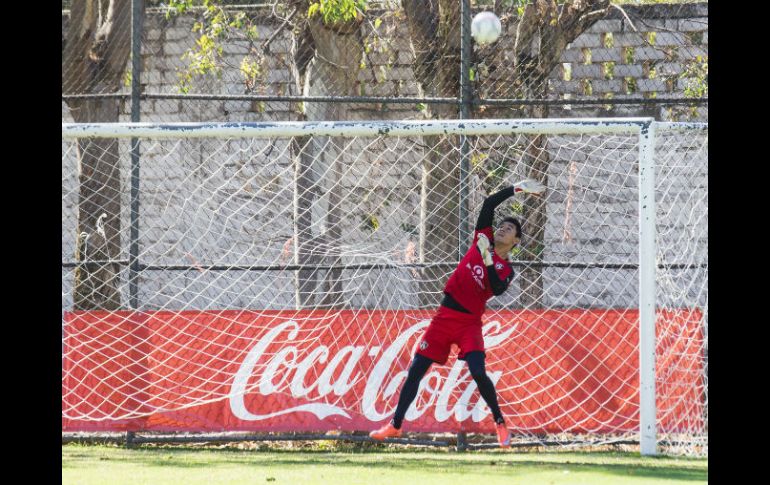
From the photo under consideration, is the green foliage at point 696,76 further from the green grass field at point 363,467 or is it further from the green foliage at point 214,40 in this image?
the green foliage at point 214,40

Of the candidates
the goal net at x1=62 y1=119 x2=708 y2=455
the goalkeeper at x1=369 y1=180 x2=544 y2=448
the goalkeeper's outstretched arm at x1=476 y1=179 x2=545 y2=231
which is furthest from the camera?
the goal net at x1=62 y1=119 x2=708 y2=455

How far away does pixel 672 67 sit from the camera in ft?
40.0

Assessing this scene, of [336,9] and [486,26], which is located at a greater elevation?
[336,9]

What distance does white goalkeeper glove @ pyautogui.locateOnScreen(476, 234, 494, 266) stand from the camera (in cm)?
789

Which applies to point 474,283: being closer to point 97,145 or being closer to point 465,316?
point 465,316

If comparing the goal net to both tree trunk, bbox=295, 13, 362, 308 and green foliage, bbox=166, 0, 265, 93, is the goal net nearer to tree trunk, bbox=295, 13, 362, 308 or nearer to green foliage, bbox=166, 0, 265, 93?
tree trunk, bbox=295, 13, 362, 308

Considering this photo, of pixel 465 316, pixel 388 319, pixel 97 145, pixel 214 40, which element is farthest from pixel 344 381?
pixel 214 40

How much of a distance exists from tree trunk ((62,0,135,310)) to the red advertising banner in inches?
29.7

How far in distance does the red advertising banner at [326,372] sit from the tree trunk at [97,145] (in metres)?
0.75

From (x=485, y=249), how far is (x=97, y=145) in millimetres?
4611

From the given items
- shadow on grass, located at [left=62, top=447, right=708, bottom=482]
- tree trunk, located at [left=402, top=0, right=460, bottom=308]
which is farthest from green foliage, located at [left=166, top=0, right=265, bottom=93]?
shadow on grass, located at [left=62, top=447, right=708, bottom=482]

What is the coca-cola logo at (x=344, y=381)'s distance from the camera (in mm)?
9586

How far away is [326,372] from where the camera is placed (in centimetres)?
962

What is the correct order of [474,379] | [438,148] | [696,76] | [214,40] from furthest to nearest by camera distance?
[214,40], [696,76], [438,148], [474,379]
